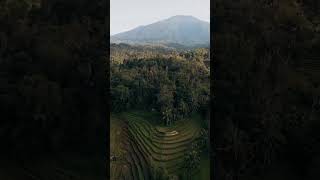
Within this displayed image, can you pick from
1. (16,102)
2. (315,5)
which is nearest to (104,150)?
(16,102)

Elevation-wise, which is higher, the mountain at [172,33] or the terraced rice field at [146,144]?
the mountain at [172,33]

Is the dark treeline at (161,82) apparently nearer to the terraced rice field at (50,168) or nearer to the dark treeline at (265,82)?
the dark treeline at (265,82)

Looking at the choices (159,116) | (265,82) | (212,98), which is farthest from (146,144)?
(265,82)

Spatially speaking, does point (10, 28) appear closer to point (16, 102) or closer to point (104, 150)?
point (16, 102)

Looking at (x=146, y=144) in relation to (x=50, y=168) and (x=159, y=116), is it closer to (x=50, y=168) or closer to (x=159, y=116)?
(x=159, y=116)

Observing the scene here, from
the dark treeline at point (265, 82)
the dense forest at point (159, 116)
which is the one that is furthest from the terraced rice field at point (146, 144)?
the dark treeline at point (265, 82)

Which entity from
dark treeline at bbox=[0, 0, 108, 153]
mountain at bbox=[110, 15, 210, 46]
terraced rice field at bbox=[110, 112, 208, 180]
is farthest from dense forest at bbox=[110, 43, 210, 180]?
dark treeline at bbox=[0, 0, 108, 153]

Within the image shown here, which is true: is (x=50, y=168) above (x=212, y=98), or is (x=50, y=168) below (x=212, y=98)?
below

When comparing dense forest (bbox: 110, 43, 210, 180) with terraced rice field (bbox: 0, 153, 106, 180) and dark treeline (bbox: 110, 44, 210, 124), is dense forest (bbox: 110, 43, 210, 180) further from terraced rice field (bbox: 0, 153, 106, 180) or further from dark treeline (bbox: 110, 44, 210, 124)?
terraced rice field (bbox: 0, 153, 106, 180)
